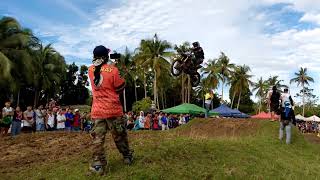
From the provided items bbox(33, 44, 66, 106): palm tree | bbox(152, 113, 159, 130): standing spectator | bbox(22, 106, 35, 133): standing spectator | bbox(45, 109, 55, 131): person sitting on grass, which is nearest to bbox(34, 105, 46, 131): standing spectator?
bbox(45, 109, 55, 131): person sitting on grass

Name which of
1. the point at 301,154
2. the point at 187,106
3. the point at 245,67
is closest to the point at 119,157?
the point at 301,154

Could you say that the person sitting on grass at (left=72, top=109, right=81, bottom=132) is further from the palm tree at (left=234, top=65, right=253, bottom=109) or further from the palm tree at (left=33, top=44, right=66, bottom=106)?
the palm tree at (left=234, top=65, right=253, bottom=109)

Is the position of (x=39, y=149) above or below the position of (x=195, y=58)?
below

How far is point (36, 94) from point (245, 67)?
46926 mm

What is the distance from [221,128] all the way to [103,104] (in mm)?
12929

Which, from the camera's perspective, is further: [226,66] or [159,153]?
[226,66]

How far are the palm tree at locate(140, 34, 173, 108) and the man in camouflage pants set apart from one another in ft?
190

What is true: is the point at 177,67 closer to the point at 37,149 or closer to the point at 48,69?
the point at 37,149

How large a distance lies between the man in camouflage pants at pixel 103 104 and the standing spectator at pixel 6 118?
11187 mm

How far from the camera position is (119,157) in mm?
9242

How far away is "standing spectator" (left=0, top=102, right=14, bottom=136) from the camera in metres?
18.1

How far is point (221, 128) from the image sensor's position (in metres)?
20.2

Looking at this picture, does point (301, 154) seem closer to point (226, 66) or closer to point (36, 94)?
point (36, 94)

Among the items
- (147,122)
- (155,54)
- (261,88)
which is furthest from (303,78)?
(147,122)
